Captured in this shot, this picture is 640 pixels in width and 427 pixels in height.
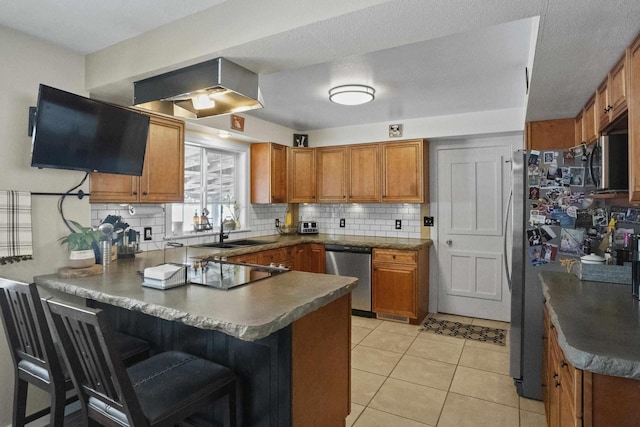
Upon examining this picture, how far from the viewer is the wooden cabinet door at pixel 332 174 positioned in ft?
15.6

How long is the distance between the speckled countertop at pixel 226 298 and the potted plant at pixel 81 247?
0.13 m

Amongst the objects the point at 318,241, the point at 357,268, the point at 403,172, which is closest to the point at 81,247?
the point at 318,241

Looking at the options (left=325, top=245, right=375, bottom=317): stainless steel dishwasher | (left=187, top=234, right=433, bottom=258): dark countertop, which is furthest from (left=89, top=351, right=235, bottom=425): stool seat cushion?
(left=325, top=245, right=375, bottom=317): stainless steel dishwasher

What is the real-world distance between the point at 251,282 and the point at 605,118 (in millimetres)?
2197

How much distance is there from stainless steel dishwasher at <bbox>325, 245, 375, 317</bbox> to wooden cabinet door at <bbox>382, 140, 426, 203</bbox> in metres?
0.75

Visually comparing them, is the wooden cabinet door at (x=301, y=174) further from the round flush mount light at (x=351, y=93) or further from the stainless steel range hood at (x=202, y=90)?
the stainless steel range hood at (x=202, y=90)

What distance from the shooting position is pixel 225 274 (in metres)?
2.13

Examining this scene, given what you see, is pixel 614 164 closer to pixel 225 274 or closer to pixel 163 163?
pixel 225 274

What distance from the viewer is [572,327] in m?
1.37

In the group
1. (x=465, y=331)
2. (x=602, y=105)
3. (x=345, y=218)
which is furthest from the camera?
(x=345, y=218)

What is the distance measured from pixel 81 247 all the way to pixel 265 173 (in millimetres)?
2653

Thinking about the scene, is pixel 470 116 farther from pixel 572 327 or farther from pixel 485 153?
pixel 572 327

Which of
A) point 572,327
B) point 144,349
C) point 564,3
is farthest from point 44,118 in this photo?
point 572,327

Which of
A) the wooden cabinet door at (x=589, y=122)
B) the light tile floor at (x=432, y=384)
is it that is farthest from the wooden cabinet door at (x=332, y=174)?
the wooden cabinet door at (x=589, y=122)
